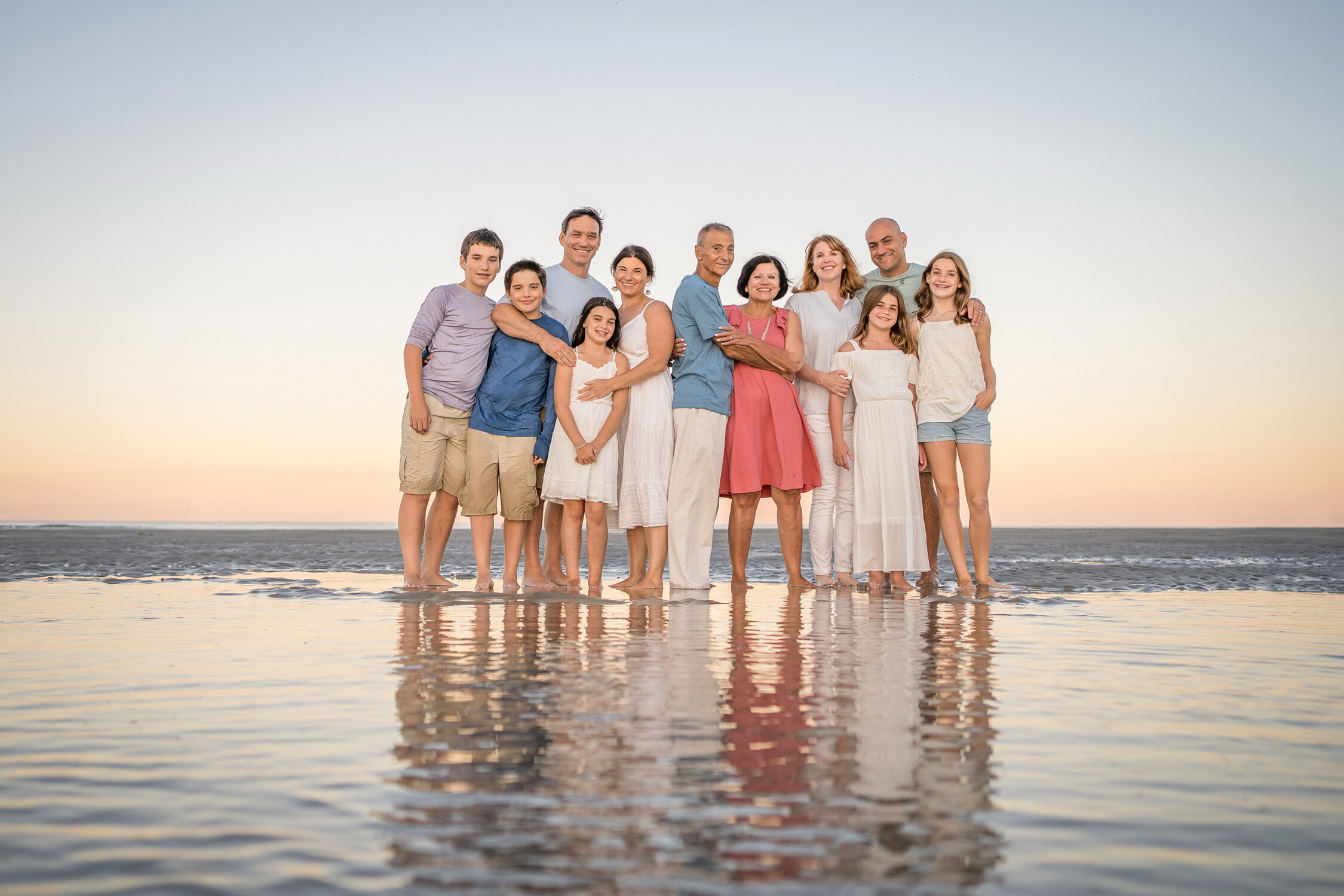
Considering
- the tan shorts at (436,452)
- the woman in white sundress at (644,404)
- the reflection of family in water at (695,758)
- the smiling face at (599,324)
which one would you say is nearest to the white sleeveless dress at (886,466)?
the woman in white sundress at (644,404)

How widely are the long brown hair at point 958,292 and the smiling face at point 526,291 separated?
2344 mm

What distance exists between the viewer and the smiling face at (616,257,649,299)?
19.9 feet

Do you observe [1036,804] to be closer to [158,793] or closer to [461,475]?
[158,793]

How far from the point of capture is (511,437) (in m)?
5.99

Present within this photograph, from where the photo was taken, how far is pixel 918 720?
7.28 feet

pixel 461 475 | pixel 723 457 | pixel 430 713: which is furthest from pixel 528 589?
pixel 430 713

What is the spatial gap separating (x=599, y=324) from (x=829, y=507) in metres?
1.87

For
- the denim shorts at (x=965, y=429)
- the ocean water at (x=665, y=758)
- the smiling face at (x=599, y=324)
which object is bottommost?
the ocean water at (x=665, y=758)

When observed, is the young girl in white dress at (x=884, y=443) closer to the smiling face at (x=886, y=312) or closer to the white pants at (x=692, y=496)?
the smiling face at (x=886, y=312)

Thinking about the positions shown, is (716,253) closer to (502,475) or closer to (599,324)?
(599,324)

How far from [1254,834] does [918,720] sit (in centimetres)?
81

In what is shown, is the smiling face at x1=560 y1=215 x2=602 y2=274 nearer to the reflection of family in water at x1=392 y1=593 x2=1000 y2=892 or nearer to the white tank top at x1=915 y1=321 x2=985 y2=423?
the white tank top at x1=915 y1=321 x2=985 y2=423

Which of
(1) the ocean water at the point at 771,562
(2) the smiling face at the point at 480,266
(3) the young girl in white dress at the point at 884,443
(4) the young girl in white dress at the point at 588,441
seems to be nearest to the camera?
(4) the young girl in white dress at the point at 588,441

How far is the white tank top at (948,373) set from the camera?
6.05m
